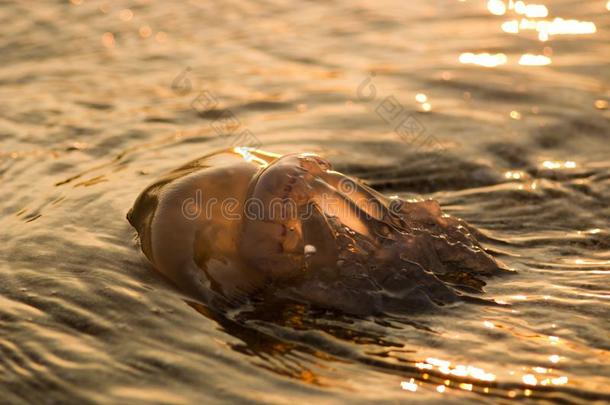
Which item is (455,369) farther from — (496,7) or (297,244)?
(496,7)

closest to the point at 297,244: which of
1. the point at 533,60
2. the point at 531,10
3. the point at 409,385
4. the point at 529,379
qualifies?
the point at 409,385

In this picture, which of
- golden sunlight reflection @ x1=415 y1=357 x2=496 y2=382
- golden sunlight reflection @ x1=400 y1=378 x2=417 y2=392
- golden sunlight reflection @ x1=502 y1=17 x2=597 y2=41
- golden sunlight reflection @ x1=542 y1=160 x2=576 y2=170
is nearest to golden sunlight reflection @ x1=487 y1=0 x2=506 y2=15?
golden sunlight reflection @ x1=502 y1=17 x2=597 y2=41

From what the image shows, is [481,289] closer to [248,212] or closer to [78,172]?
[248,212]

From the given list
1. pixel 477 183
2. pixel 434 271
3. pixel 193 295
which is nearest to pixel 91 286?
pixel 193 295

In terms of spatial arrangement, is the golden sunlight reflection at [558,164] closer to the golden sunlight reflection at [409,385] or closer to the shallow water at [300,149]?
the shallow water at [300,149]

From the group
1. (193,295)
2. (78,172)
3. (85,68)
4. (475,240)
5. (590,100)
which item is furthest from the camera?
(85,68)
